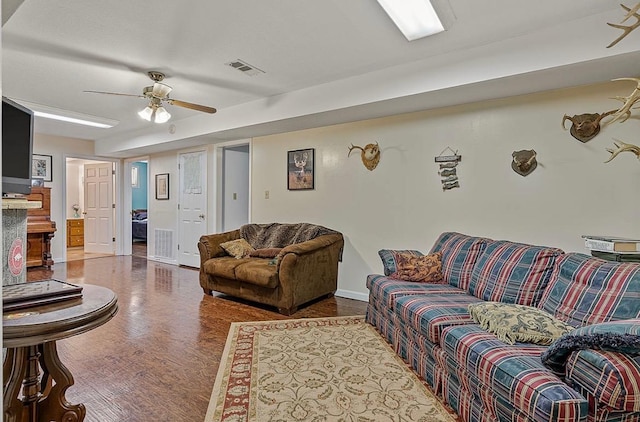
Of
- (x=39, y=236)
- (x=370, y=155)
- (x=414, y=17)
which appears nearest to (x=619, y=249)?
(x=414, y=17)

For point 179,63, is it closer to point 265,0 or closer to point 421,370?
point 265,0

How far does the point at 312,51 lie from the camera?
2.96m

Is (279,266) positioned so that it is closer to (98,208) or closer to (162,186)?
(162,186)

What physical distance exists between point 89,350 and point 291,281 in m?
1.73

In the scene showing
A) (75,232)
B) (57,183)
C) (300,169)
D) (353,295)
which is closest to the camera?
(353,295)

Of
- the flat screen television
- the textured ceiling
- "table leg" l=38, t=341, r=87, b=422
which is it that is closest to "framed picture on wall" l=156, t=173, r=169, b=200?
the textured ceiling

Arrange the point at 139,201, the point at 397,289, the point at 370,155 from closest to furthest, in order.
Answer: the point at 397,289, the point at 370,155, the point at 139,201

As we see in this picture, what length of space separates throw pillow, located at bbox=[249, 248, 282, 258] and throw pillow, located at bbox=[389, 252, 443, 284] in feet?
5.02

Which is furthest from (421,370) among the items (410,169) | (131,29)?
(131,29)

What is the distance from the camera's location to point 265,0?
7.38 ft

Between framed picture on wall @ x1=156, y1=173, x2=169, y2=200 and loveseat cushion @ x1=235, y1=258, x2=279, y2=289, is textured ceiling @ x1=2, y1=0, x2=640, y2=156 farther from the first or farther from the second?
framed picture on wall @ x1=156, y1=173, x2=169, y2=200

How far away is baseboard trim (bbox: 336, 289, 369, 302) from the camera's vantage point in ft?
13.7

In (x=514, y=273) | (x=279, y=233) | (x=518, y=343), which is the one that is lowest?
(x=518, y=343)

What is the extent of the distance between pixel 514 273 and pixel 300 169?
9.83ft
